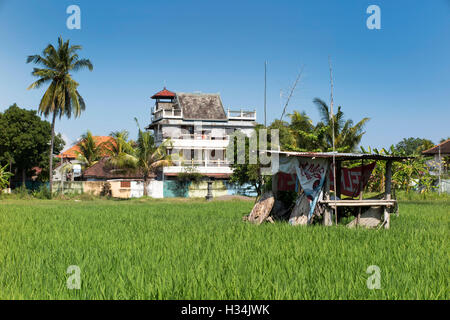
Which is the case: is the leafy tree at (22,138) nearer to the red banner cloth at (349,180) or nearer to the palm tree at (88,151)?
the palm tree at (88,151)

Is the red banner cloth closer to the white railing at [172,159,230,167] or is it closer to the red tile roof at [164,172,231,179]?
the white railing at [172,159,230,167]

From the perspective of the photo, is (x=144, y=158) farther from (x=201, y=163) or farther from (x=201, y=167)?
(x=201, y=163)

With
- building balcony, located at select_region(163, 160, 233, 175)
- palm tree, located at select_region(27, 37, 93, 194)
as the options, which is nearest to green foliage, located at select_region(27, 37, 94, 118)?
palm tree, located at select_region(27, 37, 93, 194)

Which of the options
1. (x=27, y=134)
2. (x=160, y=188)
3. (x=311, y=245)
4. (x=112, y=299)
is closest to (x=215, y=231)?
(x=311, y=245)

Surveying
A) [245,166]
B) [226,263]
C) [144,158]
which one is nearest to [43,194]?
[144,158]

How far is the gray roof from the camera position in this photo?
36.0 meters

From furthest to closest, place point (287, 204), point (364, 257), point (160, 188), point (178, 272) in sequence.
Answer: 1. point (160, 188)
2. point (287, 204)
3. point (364, 257)
4. point (178, 272)

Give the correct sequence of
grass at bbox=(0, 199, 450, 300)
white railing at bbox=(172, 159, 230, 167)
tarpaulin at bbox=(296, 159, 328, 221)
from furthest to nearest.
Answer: white railing at bbox=(172, 159, 230, 167)
tarpaulin at bbox=(296, 159, 328, 221)
grass at bbox=(0, 199, 450, 300)

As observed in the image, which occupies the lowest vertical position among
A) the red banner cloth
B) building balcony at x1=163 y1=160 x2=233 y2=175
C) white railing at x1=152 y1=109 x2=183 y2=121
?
the red banner cloth

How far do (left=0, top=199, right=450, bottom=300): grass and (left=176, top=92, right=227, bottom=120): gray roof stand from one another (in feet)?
86.9

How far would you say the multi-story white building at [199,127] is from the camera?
34031mm

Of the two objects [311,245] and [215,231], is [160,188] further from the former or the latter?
[311,245]
